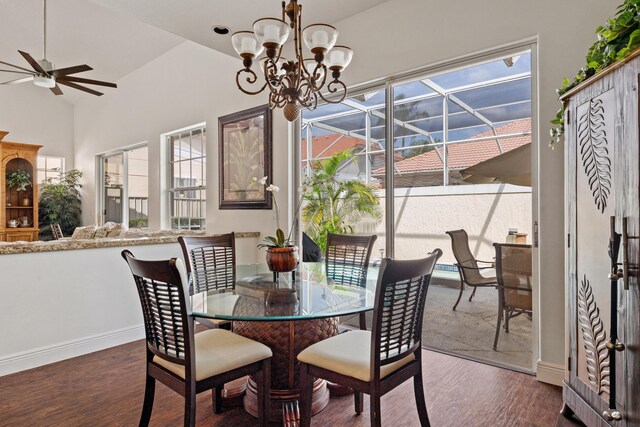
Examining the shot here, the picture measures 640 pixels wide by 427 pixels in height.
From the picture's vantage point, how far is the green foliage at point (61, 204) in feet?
25.5

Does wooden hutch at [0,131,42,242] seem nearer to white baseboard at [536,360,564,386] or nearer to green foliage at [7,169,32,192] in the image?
green foliage at [7,169,32,192]

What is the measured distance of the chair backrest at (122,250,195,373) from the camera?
1.50m

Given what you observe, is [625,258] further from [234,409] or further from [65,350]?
[65,350]

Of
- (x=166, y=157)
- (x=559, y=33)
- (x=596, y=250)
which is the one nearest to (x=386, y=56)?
(x=559, y=33)

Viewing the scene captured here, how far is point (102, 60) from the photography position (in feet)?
20.3

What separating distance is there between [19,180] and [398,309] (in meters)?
8.31

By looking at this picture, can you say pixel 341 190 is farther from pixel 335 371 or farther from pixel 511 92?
pixel 335 371

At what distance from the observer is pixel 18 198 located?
7.34m

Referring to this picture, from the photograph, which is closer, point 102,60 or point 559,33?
point 559,33

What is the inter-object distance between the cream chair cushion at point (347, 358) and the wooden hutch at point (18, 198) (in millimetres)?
7678

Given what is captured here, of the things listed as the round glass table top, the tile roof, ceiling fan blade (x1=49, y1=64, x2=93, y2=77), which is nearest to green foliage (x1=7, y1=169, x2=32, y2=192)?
ceiling fan blade (x1=49, y1=64, x2=93, y2=77)

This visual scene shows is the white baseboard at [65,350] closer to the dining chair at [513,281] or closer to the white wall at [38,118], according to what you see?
the dining chair at [513,281]

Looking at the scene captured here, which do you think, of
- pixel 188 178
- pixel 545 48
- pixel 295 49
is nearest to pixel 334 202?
pixel 295 49

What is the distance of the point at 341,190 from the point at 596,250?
242cm
